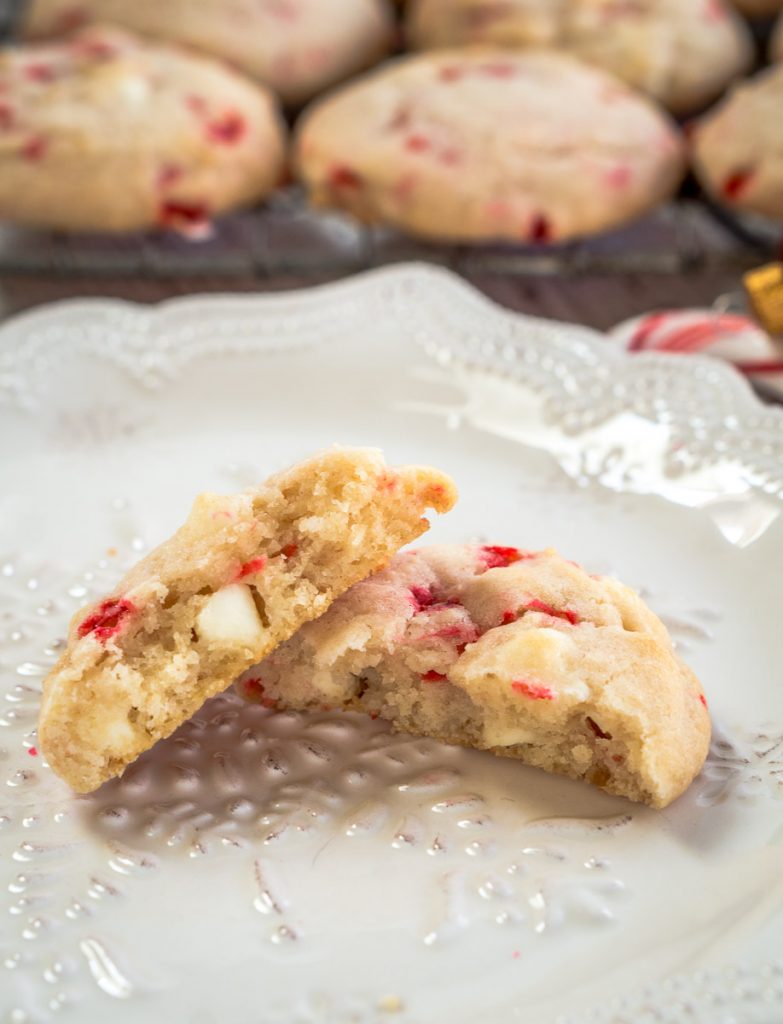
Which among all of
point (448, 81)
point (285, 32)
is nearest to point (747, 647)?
point (448, 81)

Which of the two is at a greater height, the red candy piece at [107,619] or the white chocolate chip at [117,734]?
the red candy piece at [107,619]

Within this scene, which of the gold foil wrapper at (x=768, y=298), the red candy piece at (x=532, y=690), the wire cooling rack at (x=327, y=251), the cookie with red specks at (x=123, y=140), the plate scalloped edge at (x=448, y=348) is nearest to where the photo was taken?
the red candy piece at (x=532, y=690)

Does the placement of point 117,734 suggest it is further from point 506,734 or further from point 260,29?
point 260,29

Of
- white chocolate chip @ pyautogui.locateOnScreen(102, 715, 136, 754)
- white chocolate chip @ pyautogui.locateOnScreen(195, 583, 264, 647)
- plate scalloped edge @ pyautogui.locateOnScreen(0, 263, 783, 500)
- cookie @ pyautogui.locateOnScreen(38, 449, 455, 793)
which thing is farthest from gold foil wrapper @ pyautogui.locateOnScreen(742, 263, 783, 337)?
white chocolate chip @ pyautogui.locateOnScreen(102, 715, 136, 754)

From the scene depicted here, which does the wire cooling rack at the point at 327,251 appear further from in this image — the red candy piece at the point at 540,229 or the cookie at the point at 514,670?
the cookie at the point at 514,670

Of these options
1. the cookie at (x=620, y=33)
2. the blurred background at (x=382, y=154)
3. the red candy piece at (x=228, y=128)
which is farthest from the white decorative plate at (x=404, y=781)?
the cookie at (x=620, y=33)

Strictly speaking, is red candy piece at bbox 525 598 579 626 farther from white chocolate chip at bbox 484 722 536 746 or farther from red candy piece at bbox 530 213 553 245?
red candy piece at bbox 530 213 553 245

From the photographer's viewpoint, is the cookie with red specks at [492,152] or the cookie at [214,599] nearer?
the cookie at [214,599]
